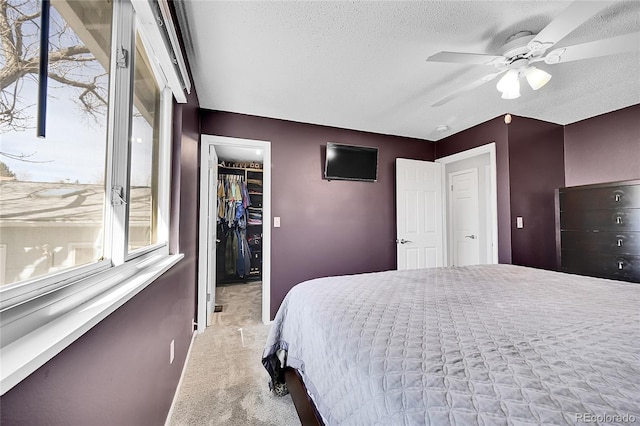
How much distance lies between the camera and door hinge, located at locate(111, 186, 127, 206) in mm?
974

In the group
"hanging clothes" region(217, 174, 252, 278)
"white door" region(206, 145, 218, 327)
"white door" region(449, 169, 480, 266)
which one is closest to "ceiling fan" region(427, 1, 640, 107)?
"white door" region(449, 169, 480, 266)

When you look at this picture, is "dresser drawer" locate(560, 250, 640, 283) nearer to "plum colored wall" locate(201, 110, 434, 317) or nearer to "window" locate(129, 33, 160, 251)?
"plum colored wall" locate(201, 110, 434, 317)

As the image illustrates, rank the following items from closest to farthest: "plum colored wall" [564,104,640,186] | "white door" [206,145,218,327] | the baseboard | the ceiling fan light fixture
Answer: the baseboard
the ceiling fan light fixture
"plum colored wall" [564,104,640,186]
"white door" [206,145,218,327]

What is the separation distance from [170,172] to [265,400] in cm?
156

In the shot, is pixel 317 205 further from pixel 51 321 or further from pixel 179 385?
pixel 51 321

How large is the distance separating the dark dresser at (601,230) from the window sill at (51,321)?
374 centimetres

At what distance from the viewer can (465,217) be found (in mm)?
3939

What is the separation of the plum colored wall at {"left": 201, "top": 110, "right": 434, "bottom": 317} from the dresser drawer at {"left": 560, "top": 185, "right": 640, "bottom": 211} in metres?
1.84

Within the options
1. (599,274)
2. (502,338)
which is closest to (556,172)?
(599,274)

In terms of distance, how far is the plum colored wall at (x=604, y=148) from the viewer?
2.73 m

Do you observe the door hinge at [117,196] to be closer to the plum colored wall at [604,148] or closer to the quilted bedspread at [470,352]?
Answer: the quilted bedspread at [470,352]

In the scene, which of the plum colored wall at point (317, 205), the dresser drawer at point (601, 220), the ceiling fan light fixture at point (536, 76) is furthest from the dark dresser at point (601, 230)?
the plum colored wall at point (317, 205)

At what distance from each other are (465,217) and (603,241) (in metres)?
1.49

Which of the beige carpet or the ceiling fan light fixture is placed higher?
the ceiling fan light fixture
